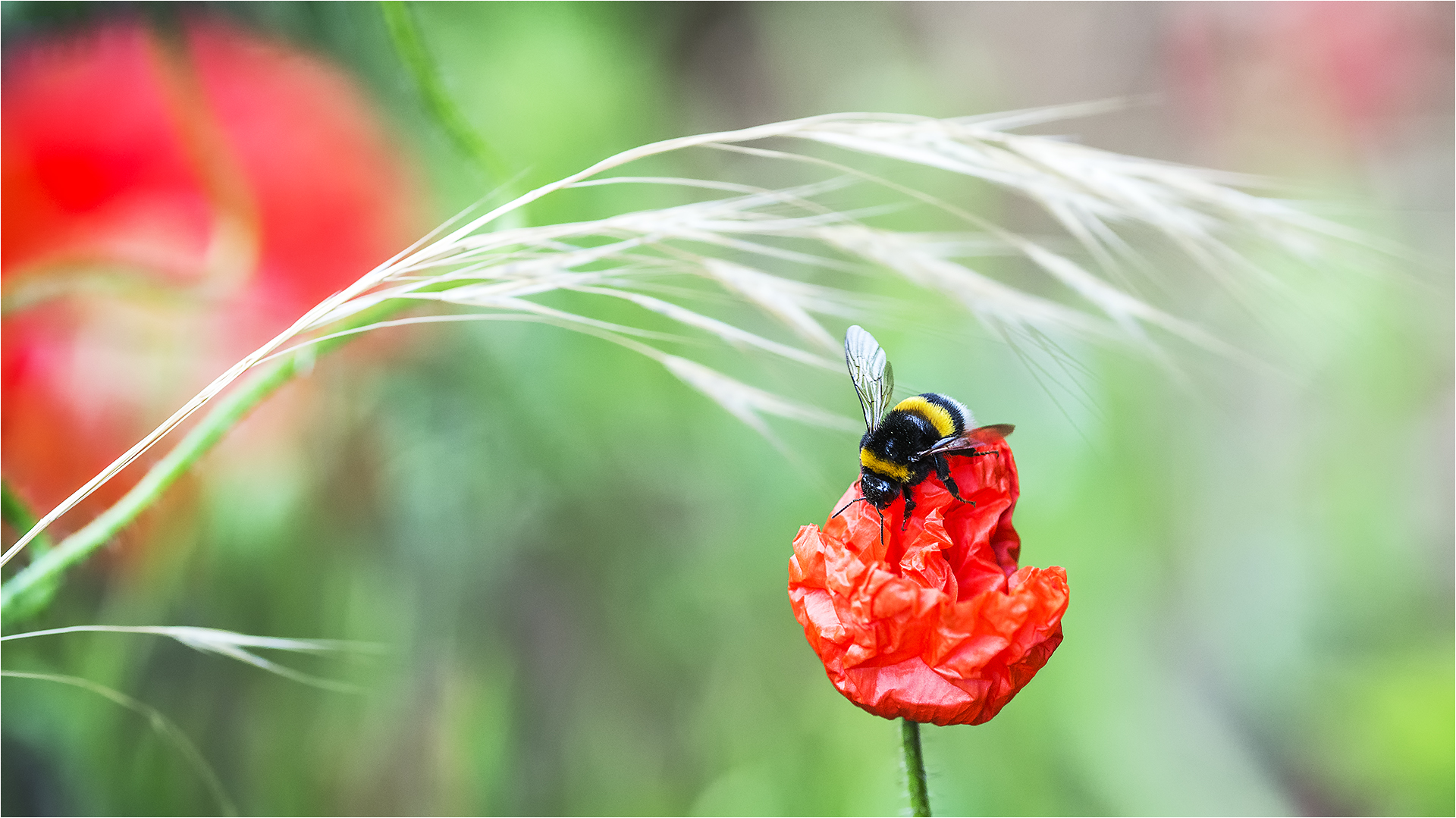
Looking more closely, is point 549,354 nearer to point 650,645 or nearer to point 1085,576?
point 650,645

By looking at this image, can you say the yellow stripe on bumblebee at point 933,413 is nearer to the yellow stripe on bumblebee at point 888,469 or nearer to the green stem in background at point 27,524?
the yellow stripe on bumblebee at point 888,469

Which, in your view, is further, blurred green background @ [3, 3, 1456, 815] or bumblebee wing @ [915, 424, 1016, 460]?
blurred green background @ [3, 3, 1456, 815]

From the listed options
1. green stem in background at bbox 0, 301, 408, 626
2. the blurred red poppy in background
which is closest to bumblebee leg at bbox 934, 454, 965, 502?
green stem in background at bbox 0, 301, 408, 626

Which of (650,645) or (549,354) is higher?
(549,354)

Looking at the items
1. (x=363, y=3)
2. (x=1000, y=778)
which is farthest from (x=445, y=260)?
(x=1000, y=778)

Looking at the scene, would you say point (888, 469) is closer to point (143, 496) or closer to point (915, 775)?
point (915, 775)

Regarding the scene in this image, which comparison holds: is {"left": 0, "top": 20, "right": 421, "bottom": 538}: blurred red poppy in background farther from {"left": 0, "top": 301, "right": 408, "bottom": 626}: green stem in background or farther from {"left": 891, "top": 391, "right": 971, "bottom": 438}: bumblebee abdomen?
{"left": 891, "top": 391, "right": 971, "bottom": 438}: bumblebee abdomen
